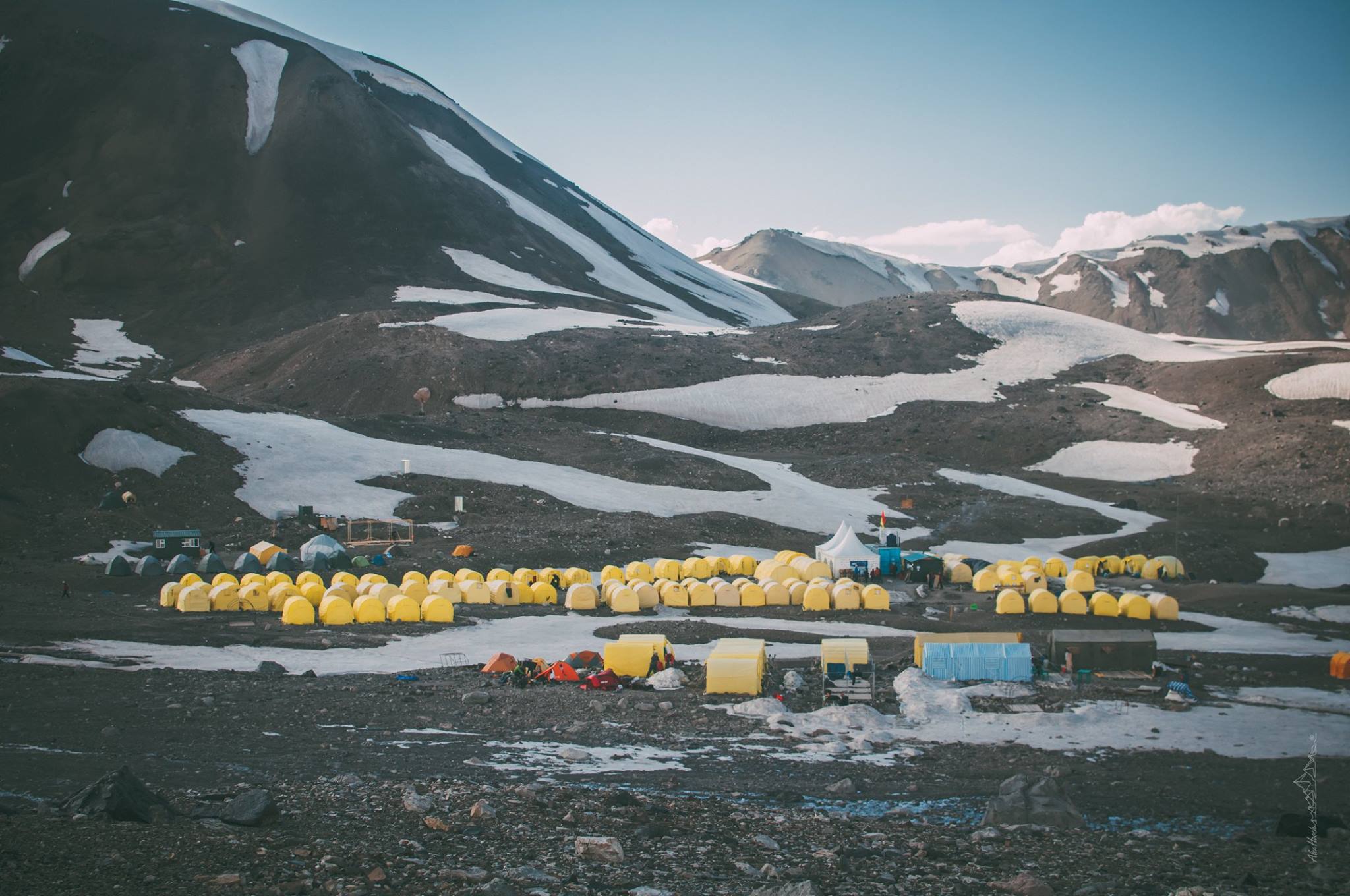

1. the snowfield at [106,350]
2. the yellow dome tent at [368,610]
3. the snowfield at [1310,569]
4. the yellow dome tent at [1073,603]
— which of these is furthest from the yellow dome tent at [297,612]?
the snowfield at [106,350]

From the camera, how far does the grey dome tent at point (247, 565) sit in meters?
38.1

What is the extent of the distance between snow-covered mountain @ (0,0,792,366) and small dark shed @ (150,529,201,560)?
52.9m

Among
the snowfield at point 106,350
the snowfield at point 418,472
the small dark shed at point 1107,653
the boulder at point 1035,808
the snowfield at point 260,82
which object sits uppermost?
the snowfield at point 260,82

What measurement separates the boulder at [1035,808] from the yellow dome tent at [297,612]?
74.5 ft

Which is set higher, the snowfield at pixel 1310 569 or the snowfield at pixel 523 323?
the snowfield at pixel 523 323

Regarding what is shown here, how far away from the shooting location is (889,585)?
41344 millimetres

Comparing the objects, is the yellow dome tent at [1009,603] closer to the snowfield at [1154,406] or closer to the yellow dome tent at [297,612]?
the yellow dome tent at [297,612]

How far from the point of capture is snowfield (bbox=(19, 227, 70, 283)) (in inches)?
4149

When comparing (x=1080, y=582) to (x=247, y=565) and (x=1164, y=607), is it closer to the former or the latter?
(x=1164, y=607)

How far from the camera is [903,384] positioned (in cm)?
8638

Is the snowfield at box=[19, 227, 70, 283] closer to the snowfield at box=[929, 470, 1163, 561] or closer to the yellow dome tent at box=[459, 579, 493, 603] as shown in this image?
the yellow dome tent at box=[459, 579, 493, 603]

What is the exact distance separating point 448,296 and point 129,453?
57.4 meters

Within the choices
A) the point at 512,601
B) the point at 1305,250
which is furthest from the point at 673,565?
the point at 1305,250

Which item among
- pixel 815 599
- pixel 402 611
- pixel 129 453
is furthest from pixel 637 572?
pixel 129 453
